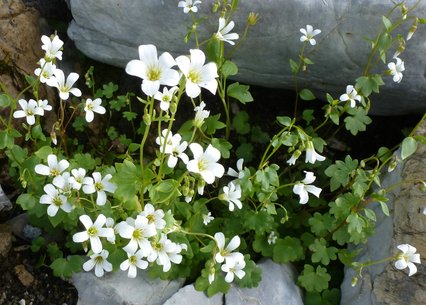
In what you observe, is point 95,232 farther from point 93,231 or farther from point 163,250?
point 163,250

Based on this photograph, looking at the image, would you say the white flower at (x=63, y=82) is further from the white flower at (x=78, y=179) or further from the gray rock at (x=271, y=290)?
the gray rock at (x=271, y=290)

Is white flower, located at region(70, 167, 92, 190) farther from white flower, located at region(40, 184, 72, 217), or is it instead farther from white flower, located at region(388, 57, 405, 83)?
white flower, located at region(388, 57, 405, 83)

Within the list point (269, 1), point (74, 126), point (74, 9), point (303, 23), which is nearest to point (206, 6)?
point (269, 1)

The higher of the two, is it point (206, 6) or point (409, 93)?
point (206, 6)

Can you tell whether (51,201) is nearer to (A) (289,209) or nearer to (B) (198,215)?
(B) (198,215)

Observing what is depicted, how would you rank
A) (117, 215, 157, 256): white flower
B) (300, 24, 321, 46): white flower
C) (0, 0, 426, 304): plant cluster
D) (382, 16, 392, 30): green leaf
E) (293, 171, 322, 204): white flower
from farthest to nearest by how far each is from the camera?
1. (300, 24, 321, 46): white flower
2. (382, 16, 392, 30): green leaf
3. (293, 171, 322, 204): white flower
4. (0, 0, 426, 304): plant cluster
5. (117, 215, 157, 256): white flower

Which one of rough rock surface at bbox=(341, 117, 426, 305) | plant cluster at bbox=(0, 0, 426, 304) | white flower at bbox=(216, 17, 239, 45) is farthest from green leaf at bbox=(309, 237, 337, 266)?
white flower at bbox=(216, 17, 239, 45)
